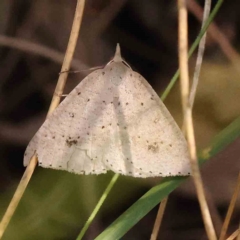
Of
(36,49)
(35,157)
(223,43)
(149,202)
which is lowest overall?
(149,202)

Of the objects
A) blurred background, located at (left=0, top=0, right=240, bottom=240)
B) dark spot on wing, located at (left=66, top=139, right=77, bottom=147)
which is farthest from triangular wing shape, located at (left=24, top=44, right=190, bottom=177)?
blurred background, located at (left=0, top=0, right=240, bottom=240)

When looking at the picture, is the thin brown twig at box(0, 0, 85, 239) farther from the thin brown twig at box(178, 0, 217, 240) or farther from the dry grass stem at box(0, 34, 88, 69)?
the dry grass stem at box(0, 34, 88, 69)

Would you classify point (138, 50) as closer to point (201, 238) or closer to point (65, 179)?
point (65, 179)

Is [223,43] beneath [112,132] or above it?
above

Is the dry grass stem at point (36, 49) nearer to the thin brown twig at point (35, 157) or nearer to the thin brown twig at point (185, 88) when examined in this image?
the thin brown twig at point (35, 157)

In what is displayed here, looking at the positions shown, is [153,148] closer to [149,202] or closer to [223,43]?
[149,202]

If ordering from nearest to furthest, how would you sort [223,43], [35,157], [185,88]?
[185,88] < [35,157] < [223,43]

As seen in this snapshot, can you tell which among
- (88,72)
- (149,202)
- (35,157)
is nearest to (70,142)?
(35,157)

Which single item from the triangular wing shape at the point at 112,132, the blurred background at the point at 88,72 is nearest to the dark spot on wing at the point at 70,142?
the triangular wing shape at the point at 112,132
